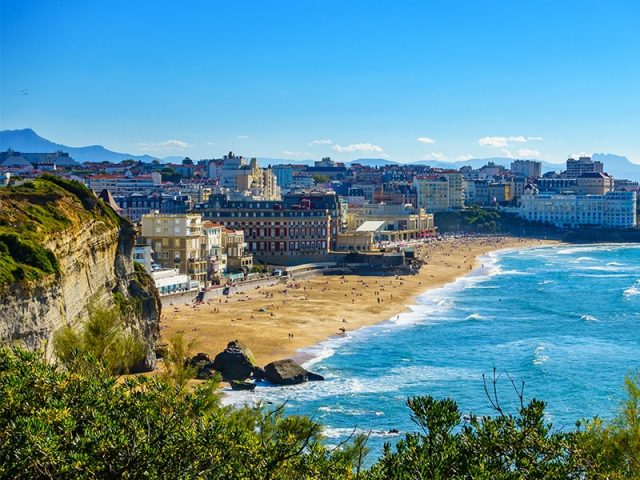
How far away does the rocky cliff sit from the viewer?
3344cm

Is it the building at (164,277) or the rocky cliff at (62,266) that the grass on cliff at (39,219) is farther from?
the building at (164,277)

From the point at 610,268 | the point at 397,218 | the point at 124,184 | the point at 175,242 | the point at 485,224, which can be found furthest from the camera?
the point at 485,224

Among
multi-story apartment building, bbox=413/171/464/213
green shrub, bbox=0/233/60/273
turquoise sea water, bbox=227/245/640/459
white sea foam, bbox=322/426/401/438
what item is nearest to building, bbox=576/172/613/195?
multi-story apartment building, bbox=413/171/464/213

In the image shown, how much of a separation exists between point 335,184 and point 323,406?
528ft

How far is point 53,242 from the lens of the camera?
38281 millimetres

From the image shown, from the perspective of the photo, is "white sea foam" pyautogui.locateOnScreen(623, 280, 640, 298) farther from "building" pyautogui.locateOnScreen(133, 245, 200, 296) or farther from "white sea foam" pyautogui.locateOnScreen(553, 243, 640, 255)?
"white sea foam" pyautogui.locateOnScreen(553, 243, 640, 255)

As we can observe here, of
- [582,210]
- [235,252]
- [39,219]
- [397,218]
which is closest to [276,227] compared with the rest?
[235,252]

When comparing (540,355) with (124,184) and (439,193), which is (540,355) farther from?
(439,193)

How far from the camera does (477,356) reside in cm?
5156

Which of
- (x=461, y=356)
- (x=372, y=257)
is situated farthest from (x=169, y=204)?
(x=461, y=356)

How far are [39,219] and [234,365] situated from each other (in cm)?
1187

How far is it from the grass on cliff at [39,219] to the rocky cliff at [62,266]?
0.04m

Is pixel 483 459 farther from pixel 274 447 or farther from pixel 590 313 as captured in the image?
pixel 590 313

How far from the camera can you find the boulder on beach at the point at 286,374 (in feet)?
145
